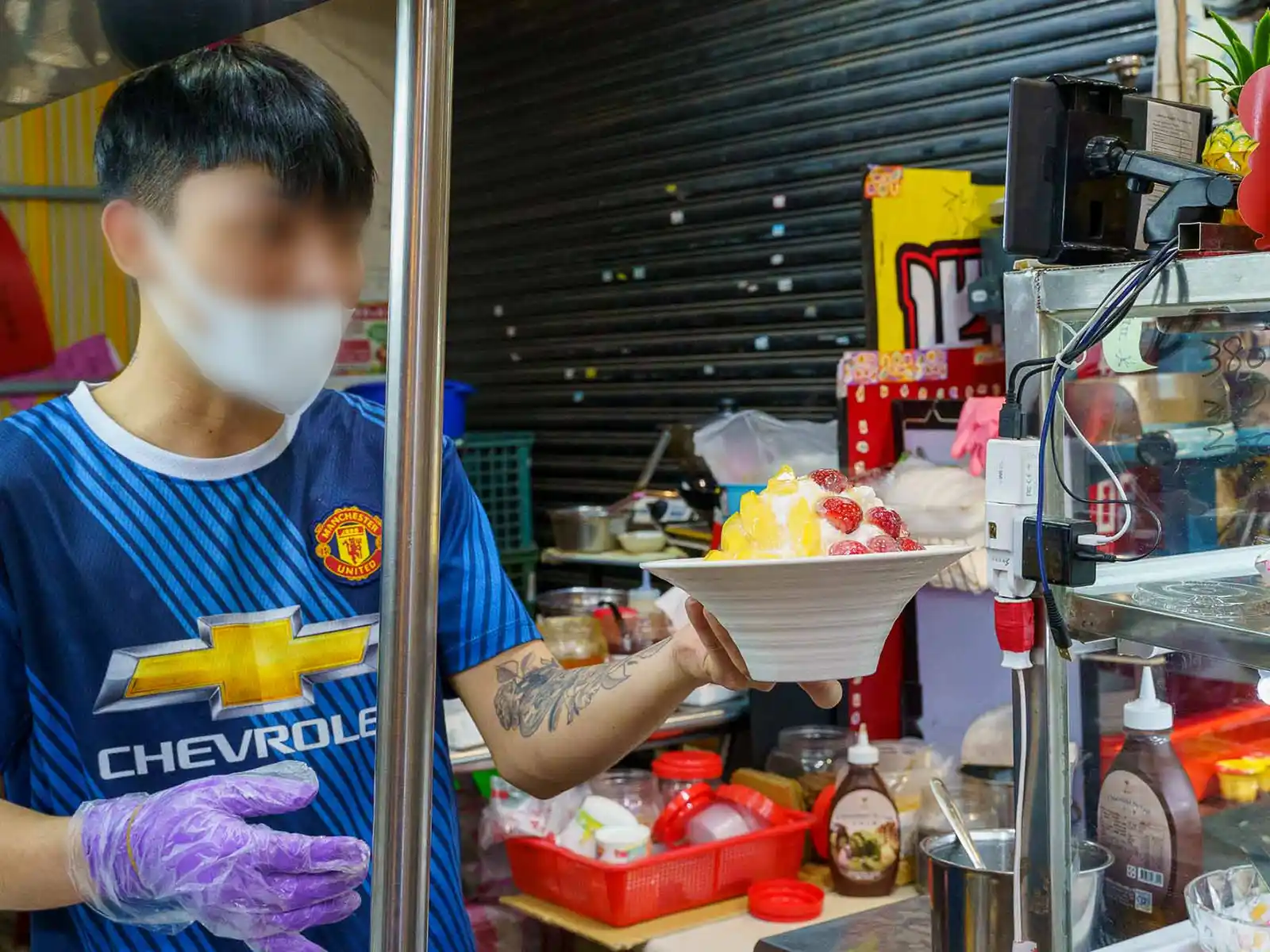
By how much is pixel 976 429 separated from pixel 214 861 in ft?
6.70

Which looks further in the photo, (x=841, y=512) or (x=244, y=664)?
(x=244, y=664)

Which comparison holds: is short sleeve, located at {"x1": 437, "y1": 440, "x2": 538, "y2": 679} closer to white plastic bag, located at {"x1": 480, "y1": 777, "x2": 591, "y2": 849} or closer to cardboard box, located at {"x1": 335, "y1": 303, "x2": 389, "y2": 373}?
white plastic bag, located at {"x1": 480, "y1": 777, "x2": 591, "y2": 849}

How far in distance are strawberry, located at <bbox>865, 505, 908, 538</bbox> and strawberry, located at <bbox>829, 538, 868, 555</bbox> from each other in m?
0.05

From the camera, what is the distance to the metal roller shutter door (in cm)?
416

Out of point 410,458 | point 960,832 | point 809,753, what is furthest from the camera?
point 809,753

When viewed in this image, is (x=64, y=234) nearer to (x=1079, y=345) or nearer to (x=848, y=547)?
(x=848, y=547)

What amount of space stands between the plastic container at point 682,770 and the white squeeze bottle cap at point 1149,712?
131cm

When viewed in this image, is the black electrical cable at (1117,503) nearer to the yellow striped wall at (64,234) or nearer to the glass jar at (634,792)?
the glass jar at (634,792)

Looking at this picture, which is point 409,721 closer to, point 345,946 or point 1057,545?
point 1057,545

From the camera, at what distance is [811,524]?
4.23ft

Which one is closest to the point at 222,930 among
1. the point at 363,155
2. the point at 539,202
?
the point at 363,155

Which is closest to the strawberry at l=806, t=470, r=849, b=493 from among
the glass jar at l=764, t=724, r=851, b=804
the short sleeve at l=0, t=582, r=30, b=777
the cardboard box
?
the short sleeve at l=0, t=582, r=30, b=777

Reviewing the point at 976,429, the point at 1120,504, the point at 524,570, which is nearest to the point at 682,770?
the point at 976,429

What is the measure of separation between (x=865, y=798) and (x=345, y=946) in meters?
1.34
